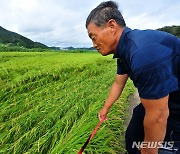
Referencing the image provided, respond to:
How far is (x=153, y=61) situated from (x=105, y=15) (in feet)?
1.23

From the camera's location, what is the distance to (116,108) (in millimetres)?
3299

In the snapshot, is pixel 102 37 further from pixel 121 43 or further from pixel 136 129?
pixel 136 129

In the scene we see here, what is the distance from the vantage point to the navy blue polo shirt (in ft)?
3.79

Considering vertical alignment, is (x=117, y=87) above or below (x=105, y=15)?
below

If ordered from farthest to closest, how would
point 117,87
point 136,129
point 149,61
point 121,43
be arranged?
1. point 117,87
2. point 136,129
3. point 121,43
4. point 149,61

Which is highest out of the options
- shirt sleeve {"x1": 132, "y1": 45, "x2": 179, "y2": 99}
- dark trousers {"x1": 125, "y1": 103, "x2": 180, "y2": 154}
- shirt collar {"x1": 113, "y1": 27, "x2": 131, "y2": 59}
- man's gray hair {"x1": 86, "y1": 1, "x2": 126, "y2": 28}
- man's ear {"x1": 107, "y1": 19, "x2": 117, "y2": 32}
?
man's gray hair {"x1": 86, "y1": 1, "x2": 126, "y2": 28}

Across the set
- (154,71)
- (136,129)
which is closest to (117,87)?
(136,129)

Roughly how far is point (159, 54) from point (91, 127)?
137 cm

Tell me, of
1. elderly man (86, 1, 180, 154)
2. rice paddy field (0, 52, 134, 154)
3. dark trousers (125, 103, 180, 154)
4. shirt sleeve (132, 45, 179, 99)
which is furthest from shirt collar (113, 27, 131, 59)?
rice paddy field (0, 52, 134, 154)

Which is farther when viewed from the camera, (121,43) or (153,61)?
(121,43)

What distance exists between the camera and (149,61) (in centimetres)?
115

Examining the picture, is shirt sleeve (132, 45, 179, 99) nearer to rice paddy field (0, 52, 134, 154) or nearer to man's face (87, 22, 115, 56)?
man's face (87, 22, 115, 56)

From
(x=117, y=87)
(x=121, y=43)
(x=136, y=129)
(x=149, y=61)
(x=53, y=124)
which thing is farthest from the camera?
(x=53, y=124)

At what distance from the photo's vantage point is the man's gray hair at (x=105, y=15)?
136 centimetres
